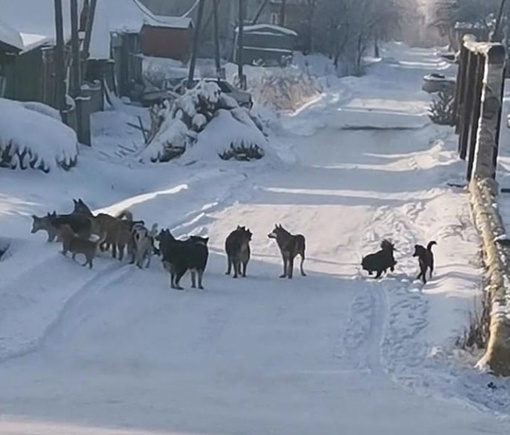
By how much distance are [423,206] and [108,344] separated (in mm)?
10976

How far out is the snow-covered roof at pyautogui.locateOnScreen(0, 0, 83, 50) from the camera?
123 feet

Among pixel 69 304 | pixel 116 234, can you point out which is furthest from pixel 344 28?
pixel 69 304

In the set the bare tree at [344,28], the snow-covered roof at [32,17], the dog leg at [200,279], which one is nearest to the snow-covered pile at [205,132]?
the snow-covered roof at [32,17]

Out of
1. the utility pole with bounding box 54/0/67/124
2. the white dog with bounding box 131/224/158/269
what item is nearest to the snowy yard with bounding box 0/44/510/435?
the white dog with bounding box 131/224/158/269

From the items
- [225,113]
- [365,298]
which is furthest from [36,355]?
[225,113]

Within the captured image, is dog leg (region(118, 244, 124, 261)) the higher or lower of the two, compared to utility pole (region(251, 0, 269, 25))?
higher

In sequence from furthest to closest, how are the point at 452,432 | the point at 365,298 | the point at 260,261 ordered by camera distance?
the point at 260,261 → the point at 365,298 → the point at 452,432

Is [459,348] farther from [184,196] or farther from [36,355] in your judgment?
[184,196]

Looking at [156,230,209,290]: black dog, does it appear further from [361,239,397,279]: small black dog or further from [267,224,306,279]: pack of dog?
[361,239,397,279]: small black dog

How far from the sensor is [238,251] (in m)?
14.1

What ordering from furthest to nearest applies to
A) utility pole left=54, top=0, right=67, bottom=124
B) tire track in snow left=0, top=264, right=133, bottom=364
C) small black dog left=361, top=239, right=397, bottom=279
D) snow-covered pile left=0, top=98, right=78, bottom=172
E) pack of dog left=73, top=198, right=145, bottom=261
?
utility pole left=54, top=0, right=67, bottom=124 < snow-covered pile left=0, top=98, right=78, bottom=172 < pack of dog left=73, top=198, right=145, bottom=261 < small black dog left=361, top=239, right=397, bottom=279 < tire track in snow left=0, top=264, right=133, bottom=364

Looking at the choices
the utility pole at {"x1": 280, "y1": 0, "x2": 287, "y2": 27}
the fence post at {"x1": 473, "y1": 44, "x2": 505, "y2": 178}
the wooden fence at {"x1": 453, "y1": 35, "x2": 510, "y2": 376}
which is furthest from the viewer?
the utility pole at {"x1": 280, "y1": 0, "x2": 287, "y2": 27}

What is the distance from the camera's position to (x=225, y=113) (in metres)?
29.5

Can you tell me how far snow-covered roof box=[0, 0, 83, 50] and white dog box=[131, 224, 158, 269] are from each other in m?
23.0
